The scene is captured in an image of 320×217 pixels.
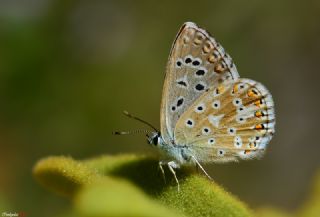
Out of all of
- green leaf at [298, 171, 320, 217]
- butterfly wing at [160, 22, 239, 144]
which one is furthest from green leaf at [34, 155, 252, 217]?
butterfly wing at [160, 22, 239, 144]

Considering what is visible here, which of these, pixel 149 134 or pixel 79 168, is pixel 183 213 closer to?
pixel 79 168

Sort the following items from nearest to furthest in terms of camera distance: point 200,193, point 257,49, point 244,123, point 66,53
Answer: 1. point 200,193
2. point 244,123
3. point 66,53
4. point 257,49

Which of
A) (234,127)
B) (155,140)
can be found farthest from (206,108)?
(155,140)

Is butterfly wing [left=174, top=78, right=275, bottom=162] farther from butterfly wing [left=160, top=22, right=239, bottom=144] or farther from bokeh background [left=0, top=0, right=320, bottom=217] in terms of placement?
bokeh background [left=0, top=0, right=320, bottom=217]

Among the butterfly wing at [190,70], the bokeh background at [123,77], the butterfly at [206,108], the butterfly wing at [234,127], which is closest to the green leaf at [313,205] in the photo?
the butterfly at [206,108]

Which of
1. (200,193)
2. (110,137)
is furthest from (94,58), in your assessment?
(200,193)

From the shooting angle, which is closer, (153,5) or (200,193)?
(200,193)

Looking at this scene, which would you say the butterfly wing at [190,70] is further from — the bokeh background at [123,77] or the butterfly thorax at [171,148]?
the bokeh background at [123,77]
